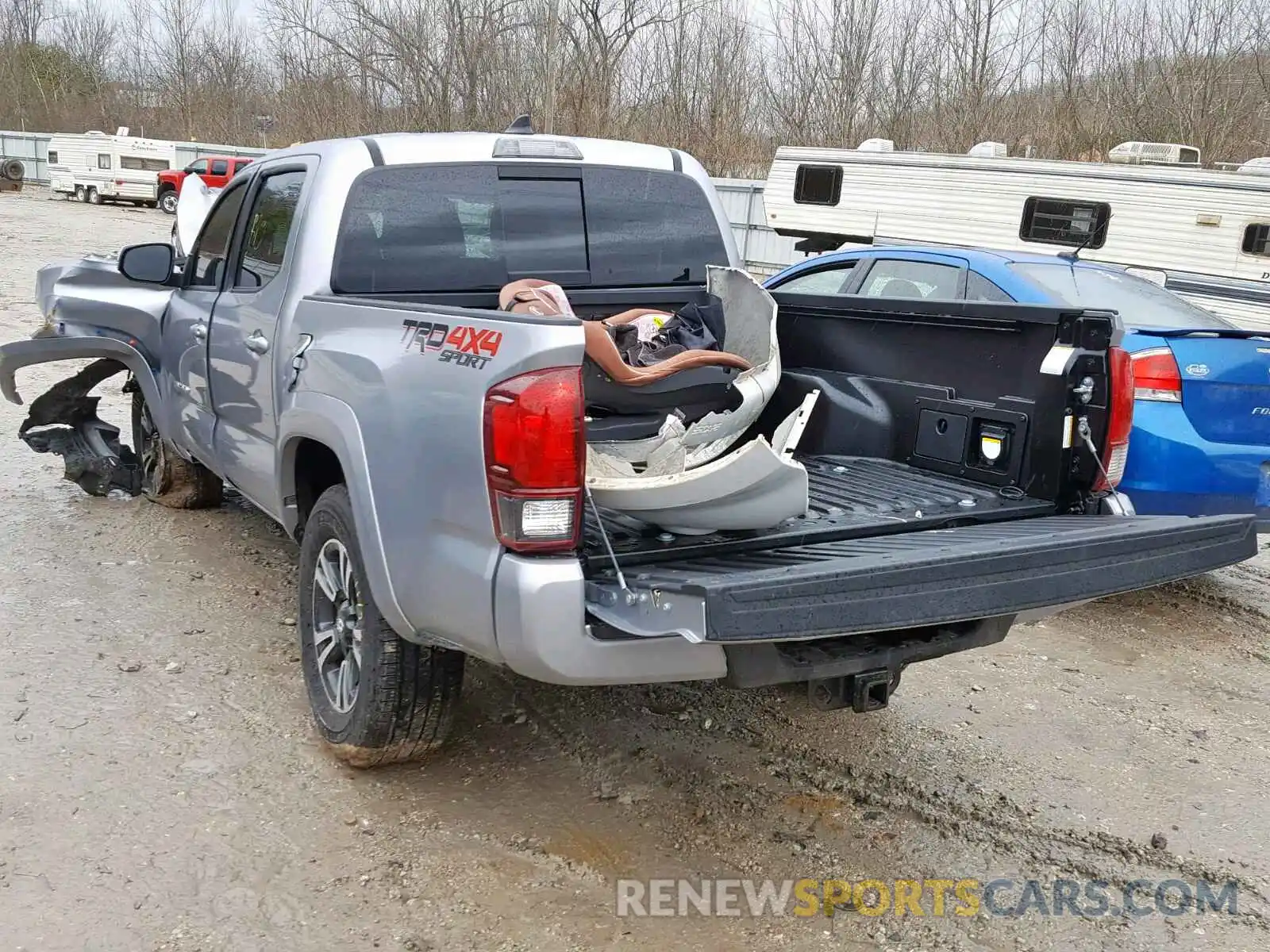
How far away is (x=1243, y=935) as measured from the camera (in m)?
3.14

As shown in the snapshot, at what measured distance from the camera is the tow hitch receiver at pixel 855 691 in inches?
124

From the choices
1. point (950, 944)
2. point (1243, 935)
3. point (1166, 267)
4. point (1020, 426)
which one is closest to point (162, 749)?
point (950, 944)

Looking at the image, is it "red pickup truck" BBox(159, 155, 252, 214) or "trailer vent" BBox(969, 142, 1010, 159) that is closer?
"trailer vent" BBox(969, 142, 1010, 159)

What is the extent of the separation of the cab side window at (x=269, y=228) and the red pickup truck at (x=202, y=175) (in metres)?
→ 22.9

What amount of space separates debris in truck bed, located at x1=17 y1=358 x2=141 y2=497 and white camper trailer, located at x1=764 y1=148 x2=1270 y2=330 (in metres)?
7.97

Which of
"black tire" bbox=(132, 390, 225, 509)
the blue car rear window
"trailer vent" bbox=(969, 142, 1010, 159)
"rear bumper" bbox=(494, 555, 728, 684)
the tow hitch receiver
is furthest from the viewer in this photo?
"trailer vent" bbox=(969, 142, 1010, 159)

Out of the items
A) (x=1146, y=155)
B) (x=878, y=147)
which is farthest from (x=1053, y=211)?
(x=878, y=147)

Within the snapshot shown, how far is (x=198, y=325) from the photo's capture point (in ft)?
16.8

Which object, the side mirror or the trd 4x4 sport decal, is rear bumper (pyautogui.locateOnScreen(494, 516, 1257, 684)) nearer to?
the trd 4x4 sport decal

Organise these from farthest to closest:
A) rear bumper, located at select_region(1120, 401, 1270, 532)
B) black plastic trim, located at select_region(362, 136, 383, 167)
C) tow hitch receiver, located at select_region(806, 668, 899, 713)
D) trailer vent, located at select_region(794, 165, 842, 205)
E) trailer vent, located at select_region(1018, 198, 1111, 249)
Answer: trailer vent, located at select_region(794, 165, 842, 205) < trailer vent, located at select_region(1018, 198, 1111, 249) < rear bumper, located at select_region(1120, 401, 1270, 532) < black plastic trim, located at select_region(362, 136, 383, 167) < tow hitch receiver, located at select_region(806, 668, 899, 713)

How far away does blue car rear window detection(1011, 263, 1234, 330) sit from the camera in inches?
242

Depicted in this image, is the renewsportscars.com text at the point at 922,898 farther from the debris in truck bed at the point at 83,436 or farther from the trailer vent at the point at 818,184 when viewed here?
the trailer vent at the point at 818,184

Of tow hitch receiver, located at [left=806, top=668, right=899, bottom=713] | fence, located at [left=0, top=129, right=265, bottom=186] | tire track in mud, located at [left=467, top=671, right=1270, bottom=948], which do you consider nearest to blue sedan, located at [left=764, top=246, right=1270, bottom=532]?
tire track in mud, located at [left=467, top=671, right=1270, bottom=948]

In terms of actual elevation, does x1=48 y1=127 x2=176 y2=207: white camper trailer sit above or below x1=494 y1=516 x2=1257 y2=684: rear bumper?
above
